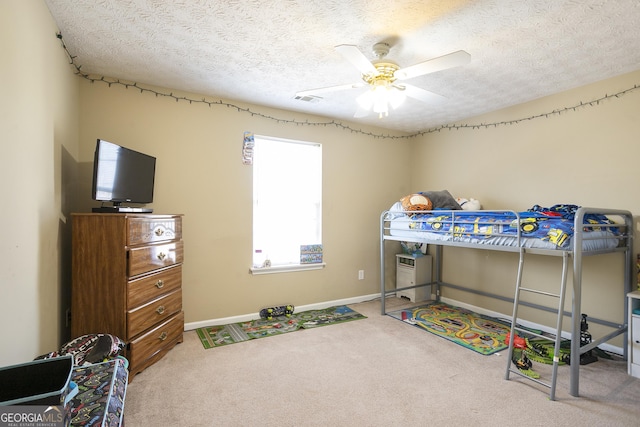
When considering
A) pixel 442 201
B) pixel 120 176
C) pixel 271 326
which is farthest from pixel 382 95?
pixel 271 326

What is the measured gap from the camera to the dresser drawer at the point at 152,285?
7.43ft

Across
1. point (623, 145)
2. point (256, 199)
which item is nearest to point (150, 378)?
point (256, 199)

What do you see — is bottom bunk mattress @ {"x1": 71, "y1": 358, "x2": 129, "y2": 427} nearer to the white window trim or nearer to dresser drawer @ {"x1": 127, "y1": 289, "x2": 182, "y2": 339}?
dresser drawer @ {"x1": 127, "y1": 289, "x2": 182, "y2": 339}

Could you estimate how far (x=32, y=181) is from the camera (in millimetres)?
1718

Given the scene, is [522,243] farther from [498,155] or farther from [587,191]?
[498,155]

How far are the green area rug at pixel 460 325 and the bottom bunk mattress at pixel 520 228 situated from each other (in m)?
0.92

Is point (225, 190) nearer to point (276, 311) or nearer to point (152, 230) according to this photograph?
point (152, 230)

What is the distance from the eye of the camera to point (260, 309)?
3.59m

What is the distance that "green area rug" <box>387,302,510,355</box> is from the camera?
9.50 feet

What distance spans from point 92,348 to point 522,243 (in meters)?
3.07

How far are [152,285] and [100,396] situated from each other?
137 centimetres

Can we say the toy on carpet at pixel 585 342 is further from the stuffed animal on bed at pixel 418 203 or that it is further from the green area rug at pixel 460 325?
the stuffed animal on bed at pixel 418 203

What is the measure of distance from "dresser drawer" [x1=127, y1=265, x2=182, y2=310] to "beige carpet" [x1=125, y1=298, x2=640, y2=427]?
53cm

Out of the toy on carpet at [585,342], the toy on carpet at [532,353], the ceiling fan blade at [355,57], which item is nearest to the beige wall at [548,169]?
the toy on carpet at [585,342]
